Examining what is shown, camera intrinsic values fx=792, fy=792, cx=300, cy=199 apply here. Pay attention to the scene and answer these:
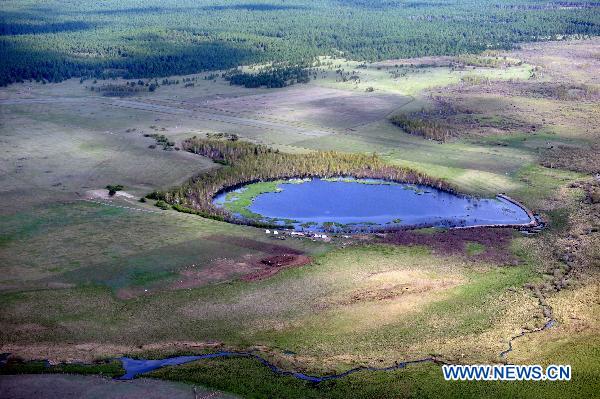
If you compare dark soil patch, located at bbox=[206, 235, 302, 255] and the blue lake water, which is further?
the blue lake water

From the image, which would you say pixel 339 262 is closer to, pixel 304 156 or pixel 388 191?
pixel 388 191

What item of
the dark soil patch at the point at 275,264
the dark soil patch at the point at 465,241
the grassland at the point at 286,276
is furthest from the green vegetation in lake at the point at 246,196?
the dark soil patch at the point at 465,241

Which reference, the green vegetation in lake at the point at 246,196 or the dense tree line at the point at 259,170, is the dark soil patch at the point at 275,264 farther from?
the dense tree line at the point at 259,170

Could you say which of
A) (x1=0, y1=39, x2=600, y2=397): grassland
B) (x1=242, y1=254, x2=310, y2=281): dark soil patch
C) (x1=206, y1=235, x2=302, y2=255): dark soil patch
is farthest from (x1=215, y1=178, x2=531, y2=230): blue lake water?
(x1=242, y1=254, x2=310, y2=281): dark soil patch

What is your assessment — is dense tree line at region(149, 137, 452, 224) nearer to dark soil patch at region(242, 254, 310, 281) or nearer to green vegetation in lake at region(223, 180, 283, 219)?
green vegetation in lake at region(223, 180, 283, 219)

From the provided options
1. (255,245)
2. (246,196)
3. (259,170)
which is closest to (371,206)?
(246,196)

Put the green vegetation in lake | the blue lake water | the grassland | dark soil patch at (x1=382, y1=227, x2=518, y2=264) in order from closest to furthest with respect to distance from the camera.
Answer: the grassland → dark soil patch at (x1=382, y1=227, x2=518, y2=264) → the blue lake water → the green vegetation in lake

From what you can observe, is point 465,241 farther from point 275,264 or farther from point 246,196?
point 246,196

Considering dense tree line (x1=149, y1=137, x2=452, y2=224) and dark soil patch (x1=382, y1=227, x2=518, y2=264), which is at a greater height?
dense tree line (x1=149, y1=137, x2=452, y2=224)
